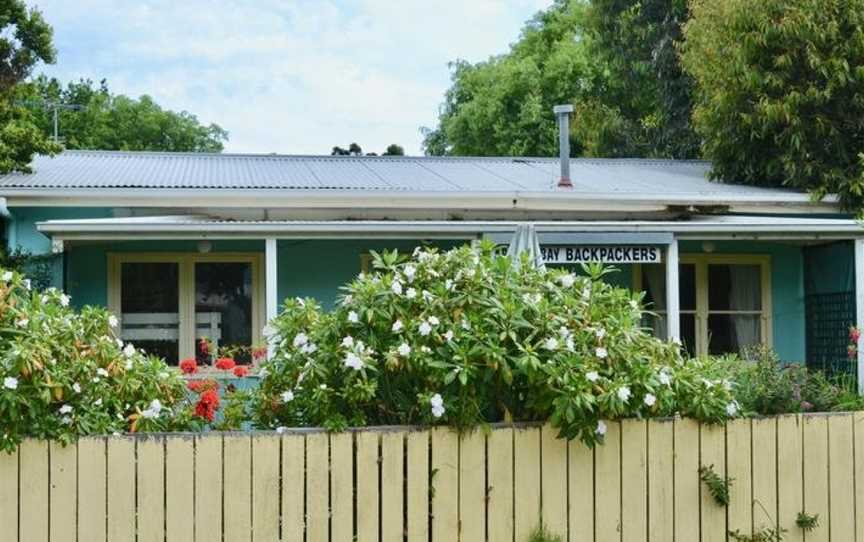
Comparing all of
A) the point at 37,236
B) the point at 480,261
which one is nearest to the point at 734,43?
the point at 37,236

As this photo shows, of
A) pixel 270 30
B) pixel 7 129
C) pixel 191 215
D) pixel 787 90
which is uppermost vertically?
pixel 270 30

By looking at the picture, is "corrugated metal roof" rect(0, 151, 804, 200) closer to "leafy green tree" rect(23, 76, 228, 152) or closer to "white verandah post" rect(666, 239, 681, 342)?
"white verandah post" rect(666, 239, 681, 342)

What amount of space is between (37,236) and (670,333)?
6.67 m

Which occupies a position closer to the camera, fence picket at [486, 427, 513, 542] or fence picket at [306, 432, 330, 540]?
fence picket at [306, 432, 330, 540]

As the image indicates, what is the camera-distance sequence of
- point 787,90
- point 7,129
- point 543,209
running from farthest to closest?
point 787,90, point 543,209, point 7,129

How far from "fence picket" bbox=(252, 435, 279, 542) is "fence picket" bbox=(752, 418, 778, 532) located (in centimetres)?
244

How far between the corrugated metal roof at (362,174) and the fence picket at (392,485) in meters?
6.89

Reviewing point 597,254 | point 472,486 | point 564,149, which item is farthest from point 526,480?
point 564,149

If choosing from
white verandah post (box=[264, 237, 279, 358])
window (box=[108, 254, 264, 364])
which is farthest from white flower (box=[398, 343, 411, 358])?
window (box=[108, 254, 264, 364])

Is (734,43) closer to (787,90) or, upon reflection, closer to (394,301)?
(787,90)

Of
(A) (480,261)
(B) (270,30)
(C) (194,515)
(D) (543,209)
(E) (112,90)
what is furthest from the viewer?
(E) (112,90)

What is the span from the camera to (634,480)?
5.43 metres

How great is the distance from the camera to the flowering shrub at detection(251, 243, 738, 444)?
201 inches

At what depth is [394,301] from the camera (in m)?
5.27
